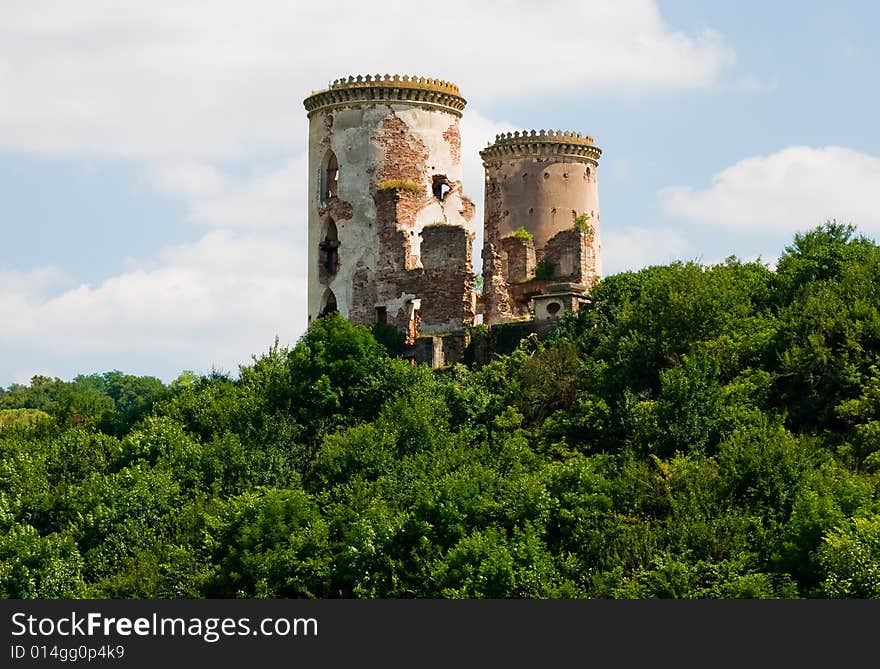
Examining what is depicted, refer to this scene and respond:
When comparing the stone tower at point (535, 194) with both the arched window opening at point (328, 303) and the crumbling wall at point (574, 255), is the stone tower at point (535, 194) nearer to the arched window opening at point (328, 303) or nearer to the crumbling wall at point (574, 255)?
the crumbling wall at point (574, 255)

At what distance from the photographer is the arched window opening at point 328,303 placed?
48.4 m

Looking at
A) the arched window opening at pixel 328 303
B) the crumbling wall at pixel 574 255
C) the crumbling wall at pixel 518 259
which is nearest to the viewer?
the crumbling wall at pixel 574 255

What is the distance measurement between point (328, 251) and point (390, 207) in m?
2.34

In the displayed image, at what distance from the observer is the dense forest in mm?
34469

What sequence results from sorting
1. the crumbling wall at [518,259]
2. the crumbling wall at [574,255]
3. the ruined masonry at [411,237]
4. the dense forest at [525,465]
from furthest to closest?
the crumbling wall at [518,259] < the crumbling wall at [574,255] < the ruined masonry at [411,237] < the dense forest at [525,465]

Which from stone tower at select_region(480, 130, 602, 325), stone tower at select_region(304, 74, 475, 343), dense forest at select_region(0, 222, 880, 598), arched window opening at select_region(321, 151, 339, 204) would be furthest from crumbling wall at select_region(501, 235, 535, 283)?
arched window opening at select_region(321, 151, 339, 204)

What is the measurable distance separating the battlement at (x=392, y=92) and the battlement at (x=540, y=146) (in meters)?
3.69

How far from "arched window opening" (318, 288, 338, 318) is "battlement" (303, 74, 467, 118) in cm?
444

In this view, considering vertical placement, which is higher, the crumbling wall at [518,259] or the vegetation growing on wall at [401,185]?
the vegetation growing on wall at [401,185]

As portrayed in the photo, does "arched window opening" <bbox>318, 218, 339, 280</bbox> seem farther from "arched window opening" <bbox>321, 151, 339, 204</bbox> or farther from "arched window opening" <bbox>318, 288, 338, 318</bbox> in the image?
"arched window opening" <bbox>321, 151, 339, 204</bbox>

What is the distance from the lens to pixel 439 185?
158 ft

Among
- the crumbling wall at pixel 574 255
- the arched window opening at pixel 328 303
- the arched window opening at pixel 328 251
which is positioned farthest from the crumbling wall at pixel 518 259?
the arched window opening at pixel 328 303

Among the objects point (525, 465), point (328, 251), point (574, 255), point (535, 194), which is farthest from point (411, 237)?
point (525, 465)

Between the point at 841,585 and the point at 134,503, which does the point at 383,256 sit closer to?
the point at 134,503
